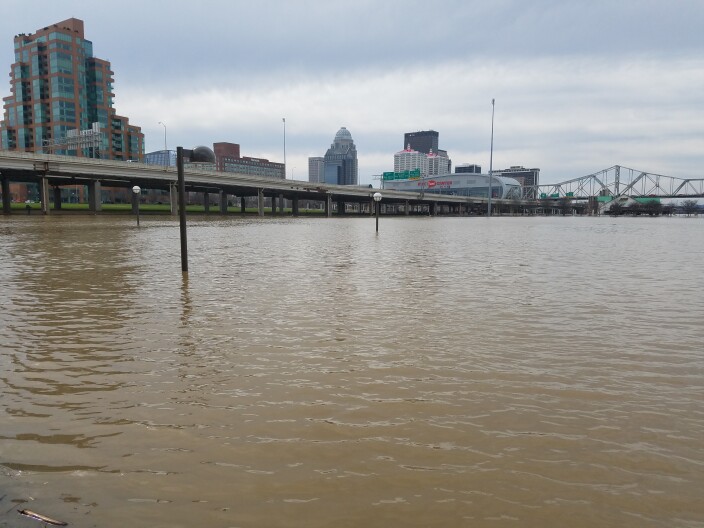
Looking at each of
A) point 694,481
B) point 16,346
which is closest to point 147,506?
point 694,481

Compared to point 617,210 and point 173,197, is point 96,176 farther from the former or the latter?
point 617,210

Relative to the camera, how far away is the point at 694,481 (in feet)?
11.8

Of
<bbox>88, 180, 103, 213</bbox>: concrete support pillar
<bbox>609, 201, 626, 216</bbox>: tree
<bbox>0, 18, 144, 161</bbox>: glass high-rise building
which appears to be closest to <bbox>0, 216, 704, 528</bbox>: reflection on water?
<bbox>88, 180, 103, 213</bbox>: concrete support pillar

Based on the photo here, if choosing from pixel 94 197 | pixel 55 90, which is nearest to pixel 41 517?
pixel 94 197

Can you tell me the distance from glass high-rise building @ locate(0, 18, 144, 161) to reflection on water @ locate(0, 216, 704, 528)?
14406cm

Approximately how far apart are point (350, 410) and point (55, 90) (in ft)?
539

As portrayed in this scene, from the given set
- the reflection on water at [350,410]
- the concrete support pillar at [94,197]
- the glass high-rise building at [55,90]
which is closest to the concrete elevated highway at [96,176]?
the concrete support pillar at [94,197]

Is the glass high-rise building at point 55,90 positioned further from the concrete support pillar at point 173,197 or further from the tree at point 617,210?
the tree at point 617,210

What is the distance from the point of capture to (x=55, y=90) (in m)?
136

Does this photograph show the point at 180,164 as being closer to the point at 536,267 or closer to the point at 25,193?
the point at 536,267

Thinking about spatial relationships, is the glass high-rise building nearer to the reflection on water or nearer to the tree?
the reflection on water

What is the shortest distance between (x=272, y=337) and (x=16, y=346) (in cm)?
376

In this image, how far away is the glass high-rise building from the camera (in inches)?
5335

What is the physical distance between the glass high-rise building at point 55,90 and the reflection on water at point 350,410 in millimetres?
144063
